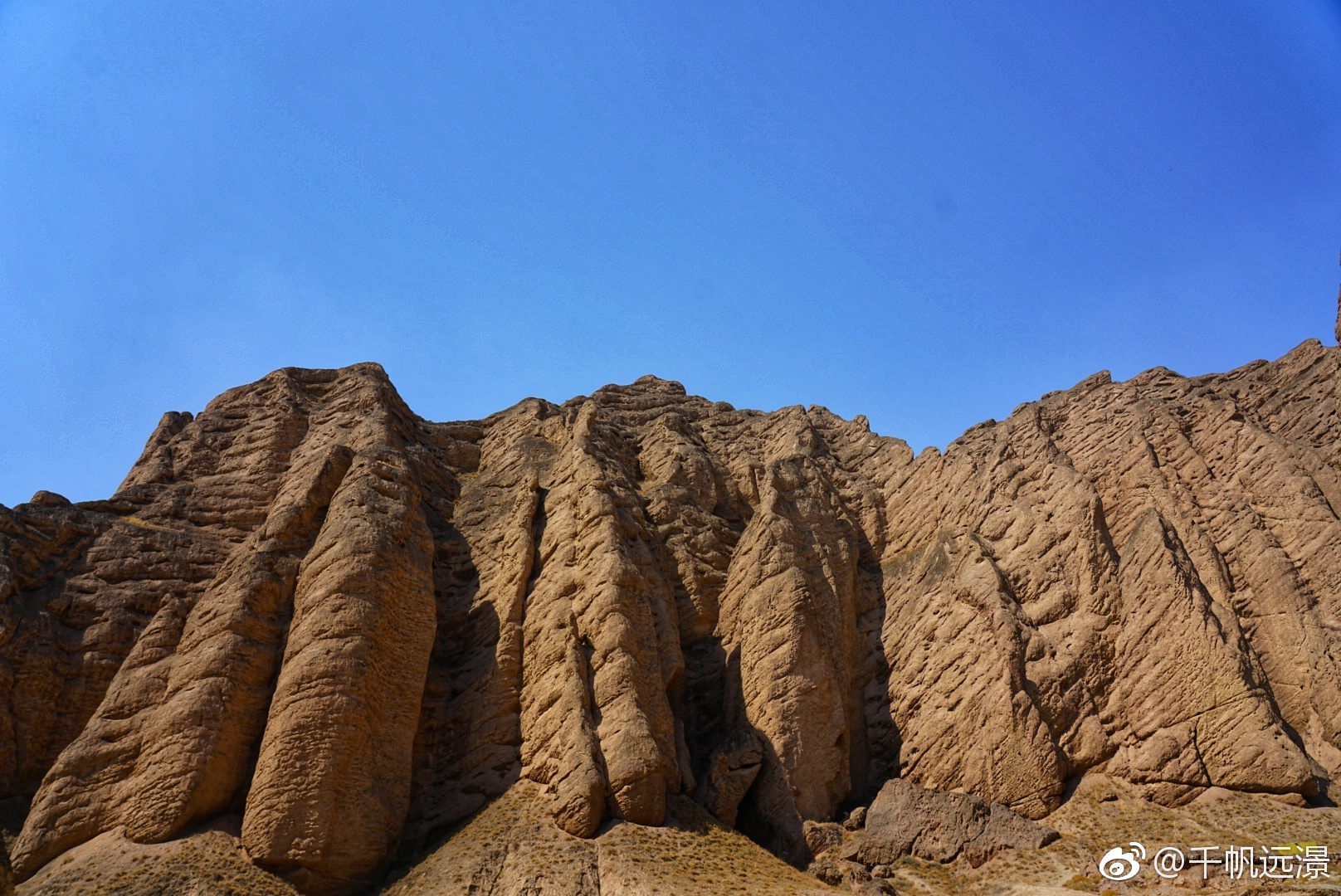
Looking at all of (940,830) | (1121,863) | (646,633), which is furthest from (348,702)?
(1121,863)

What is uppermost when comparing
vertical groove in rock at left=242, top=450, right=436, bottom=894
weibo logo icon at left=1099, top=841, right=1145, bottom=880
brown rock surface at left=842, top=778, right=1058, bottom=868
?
vertical groove in rock at left=242, top=450, right=436, bottom=894

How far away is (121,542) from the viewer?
42.2m

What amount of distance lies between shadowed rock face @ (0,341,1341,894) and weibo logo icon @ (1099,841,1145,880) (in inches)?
133

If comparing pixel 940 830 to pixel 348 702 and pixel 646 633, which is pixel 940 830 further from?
pixel 348 702

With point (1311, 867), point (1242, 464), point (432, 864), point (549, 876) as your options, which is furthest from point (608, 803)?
point (1242, 464)

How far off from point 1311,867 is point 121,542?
4583 centimetres

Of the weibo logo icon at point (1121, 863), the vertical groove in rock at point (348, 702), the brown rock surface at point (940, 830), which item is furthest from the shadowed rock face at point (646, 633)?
the weibo logo icon at point (1121, 863)

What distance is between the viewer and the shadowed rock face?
111 feet

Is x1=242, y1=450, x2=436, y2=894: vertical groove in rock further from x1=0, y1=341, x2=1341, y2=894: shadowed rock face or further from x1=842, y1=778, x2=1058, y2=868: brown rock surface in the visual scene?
x1=842, y1=778, x2=1058, y2=868: brown rock surface

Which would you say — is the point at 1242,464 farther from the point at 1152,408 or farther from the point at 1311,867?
the point at 1311,867

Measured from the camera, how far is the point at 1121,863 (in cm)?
3183

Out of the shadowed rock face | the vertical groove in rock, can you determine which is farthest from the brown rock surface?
the vertical groove in rock

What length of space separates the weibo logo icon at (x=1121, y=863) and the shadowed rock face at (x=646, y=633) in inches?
133

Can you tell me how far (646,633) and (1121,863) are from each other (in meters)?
18.5
